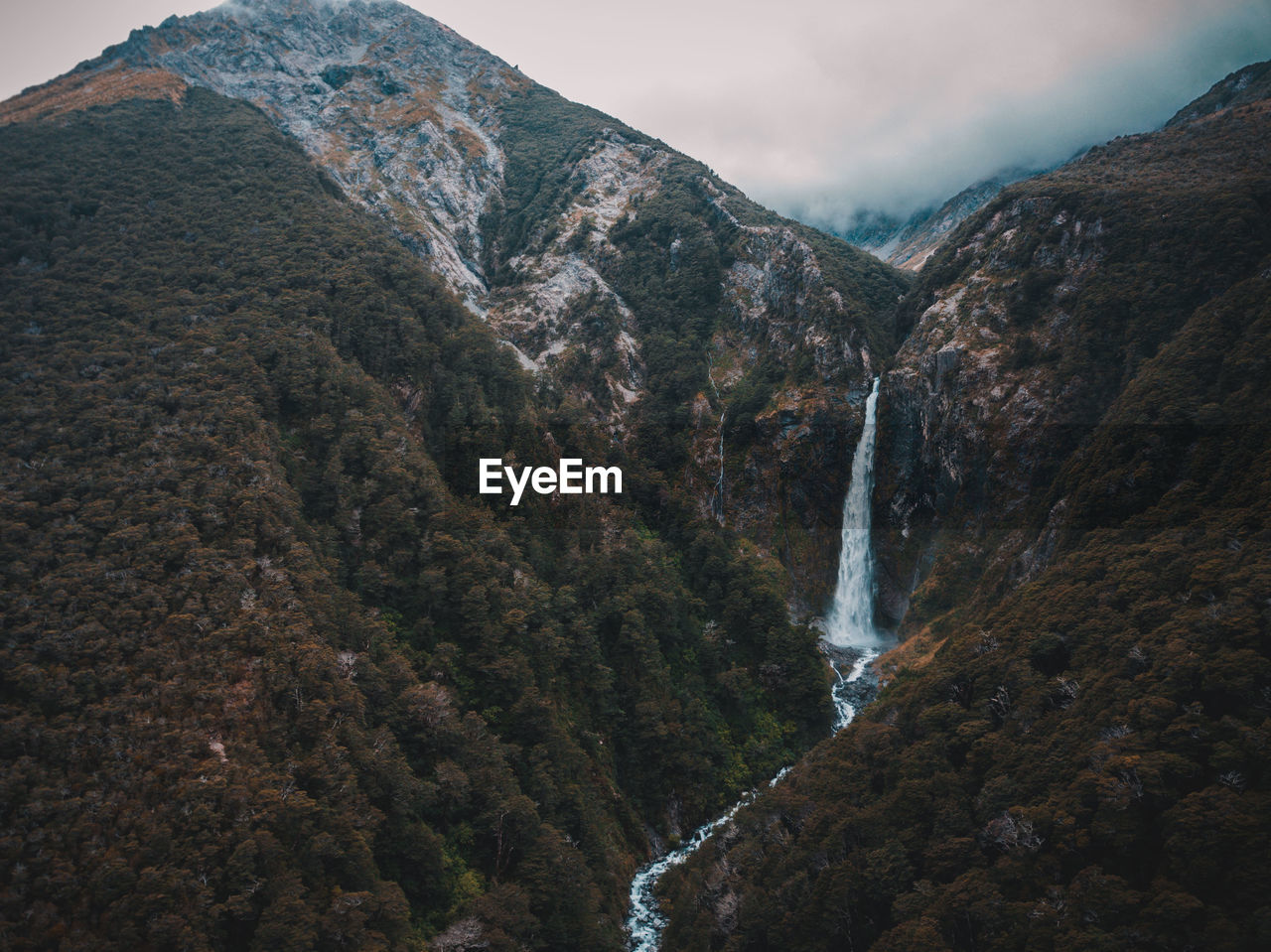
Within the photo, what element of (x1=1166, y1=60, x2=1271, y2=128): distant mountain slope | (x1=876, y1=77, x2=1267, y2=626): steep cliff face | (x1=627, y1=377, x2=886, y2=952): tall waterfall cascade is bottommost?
(x1=627, y1=377, x2=886, y2=952): tall waterfall cascade

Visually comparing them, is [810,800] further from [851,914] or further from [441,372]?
[441,372]

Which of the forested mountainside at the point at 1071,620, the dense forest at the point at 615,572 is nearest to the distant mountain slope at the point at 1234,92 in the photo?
the dense forest at the point at 615,572

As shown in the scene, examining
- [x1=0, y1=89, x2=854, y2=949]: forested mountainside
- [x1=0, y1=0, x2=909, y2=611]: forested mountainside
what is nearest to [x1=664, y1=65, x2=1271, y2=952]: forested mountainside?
[x1=0, y1=89, x2=854, y2=949]: forested mountainside

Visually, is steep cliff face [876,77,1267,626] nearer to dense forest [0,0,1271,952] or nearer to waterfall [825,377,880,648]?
dense forest [0,0,1271,952]

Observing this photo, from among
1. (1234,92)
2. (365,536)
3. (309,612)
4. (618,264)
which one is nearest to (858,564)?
(365,536)

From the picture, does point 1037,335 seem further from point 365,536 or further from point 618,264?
point 365,536
